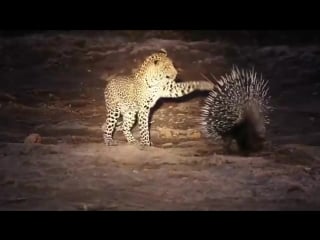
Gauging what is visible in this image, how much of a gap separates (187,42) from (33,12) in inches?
47.6

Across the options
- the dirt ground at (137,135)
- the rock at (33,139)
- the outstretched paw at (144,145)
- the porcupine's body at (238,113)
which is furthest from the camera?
the rock at (33,139)

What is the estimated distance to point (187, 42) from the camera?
4855 millimetres

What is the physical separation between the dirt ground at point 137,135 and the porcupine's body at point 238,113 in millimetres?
104

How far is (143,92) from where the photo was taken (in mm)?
4602

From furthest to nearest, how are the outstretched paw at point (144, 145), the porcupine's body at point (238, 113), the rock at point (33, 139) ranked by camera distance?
the rock at point (33, 139) < the outstretched paw at point (144, 145) < the porcupine's body at point (238, 113)

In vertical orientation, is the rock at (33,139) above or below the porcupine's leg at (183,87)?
below

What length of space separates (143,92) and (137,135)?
1.13ft

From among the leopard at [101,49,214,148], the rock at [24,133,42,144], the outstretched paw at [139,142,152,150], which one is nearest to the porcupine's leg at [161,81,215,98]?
the leopard at [101,49,214,148]

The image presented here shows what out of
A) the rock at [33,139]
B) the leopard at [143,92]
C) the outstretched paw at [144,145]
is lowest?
the outstretched paw at [144,145]

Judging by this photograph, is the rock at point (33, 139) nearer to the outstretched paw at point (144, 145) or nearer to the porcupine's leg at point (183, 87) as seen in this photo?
the outstretched paw at point (144, 145)

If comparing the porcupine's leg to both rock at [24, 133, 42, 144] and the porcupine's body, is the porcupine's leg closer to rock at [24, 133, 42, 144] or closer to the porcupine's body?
the porcupine's body

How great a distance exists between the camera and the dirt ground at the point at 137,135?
428cm

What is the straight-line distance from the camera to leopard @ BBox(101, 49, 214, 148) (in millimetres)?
4613

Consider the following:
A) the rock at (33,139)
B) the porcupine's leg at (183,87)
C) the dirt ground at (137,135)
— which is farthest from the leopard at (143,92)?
the rock at (33,139)
